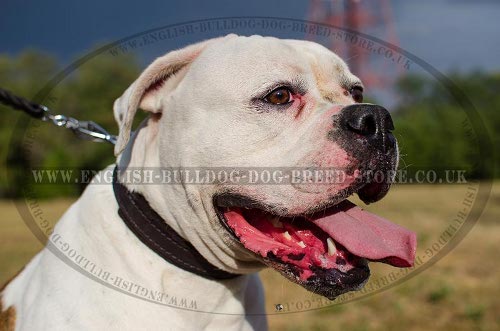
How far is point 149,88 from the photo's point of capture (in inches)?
105

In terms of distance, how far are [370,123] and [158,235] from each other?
1006mm

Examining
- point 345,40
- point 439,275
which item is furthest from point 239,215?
point 439,275

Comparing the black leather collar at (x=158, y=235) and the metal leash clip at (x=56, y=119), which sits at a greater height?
the metal leash clip at (x=56, y=119)

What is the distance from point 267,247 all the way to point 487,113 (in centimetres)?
3657

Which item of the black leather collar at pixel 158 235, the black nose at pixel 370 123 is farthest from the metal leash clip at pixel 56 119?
the black nose at pixel 370 123

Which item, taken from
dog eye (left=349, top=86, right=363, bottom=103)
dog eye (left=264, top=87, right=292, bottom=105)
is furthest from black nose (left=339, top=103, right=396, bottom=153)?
dog eye (left=349, top=86, right=363, bottom=103)

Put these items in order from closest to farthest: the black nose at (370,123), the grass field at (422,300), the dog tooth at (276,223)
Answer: the black nose at (370,123) < the dog tooth at (276,223) < the grass field at (422,300)

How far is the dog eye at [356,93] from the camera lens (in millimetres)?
2831

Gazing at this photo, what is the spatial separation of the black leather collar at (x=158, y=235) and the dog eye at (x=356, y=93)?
109cm

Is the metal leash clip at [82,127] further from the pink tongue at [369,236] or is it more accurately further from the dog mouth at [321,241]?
the pink tongue at [369,236]

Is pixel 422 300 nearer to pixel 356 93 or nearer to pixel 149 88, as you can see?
pixel 356 93

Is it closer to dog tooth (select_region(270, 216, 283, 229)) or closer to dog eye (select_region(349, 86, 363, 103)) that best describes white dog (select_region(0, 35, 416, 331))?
dog tooth (select_region(270, 216, 283, 229))

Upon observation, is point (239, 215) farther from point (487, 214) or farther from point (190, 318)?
point (487, 214)

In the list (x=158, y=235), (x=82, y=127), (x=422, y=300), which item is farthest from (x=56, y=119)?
(x=422, y=300)
